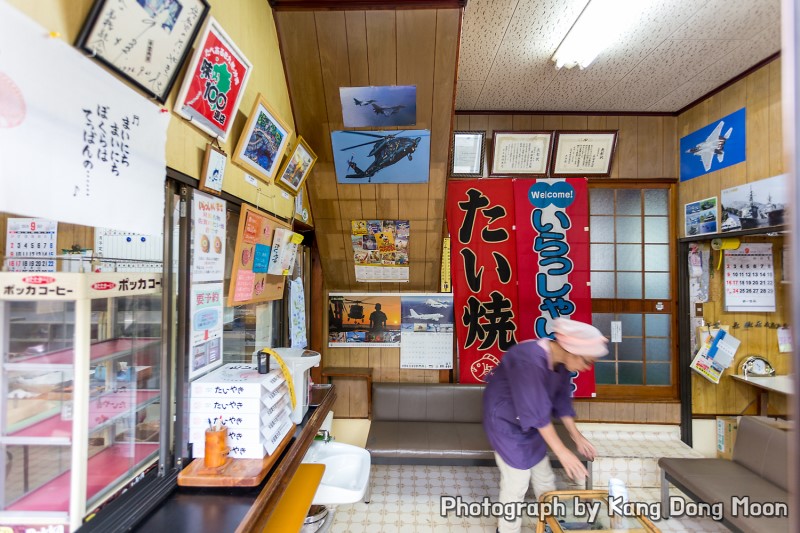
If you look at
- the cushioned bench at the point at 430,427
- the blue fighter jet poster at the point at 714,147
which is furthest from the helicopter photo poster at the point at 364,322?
the blue fighter jet poster at the point at 714,147

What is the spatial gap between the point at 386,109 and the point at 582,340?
1.91m

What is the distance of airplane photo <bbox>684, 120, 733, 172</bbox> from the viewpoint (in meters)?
3.31

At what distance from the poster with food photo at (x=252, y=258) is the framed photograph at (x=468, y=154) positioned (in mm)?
2199

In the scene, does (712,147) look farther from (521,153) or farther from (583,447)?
(583,447)

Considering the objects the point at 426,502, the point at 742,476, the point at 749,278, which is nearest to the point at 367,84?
the point at 426,502

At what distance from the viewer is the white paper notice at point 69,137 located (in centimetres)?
69

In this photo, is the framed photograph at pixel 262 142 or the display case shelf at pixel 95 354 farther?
the framed photograph at pixel 262 142

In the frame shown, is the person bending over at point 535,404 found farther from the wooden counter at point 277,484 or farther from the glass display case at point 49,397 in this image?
the glass display case at point 49,397

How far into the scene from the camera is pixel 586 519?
7.09ft

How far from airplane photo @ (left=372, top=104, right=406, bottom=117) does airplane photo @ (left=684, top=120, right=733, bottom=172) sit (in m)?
3.16

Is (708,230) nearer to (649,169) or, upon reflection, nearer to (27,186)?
(649,169)

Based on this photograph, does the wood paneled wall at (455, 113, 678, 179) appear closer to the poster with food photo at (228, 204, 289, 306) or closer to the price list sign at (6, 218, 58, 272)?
the poster with food photo at (228, 204, 289, 306)

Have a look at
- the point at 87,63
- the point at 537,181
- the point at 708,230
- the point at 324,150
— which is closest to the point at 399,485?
the point at 324,150

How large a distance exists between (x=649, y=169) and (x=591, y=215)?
790 millimetres
